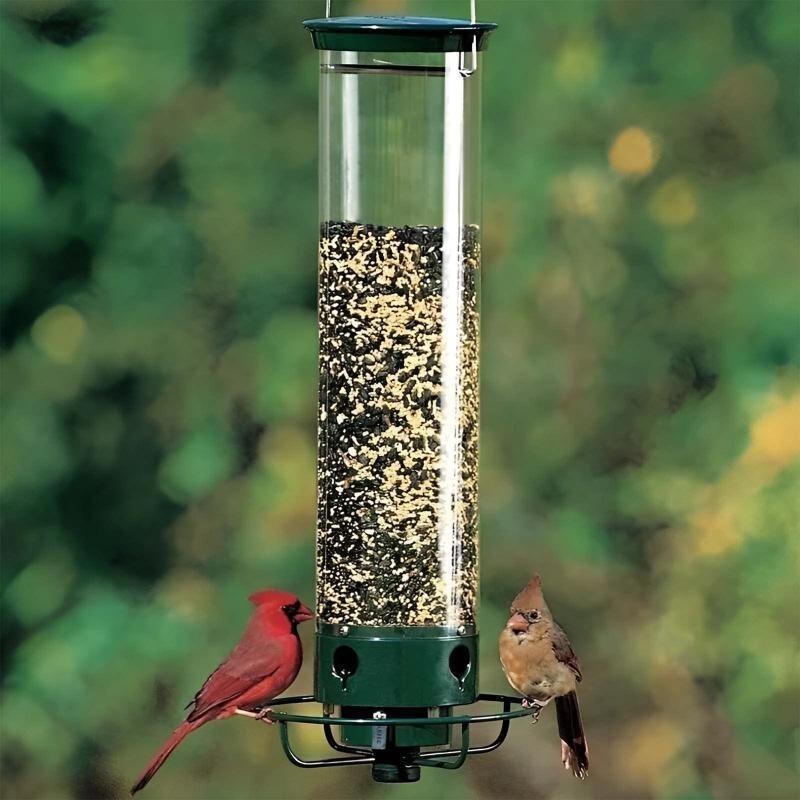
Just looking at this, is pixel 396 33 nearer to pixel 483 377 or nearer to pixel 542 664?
pixel 542 664

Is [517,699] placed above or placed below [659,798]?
above

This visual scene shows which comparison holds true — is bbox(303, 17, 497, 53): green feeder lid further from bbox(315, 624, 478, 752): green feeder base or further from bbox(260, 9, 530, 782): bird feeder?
bbox(315, 624, 478, 752): green feeder base

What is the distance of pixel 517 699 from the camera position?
471 cm

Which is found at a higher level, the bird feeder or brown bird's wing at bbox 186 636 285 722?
the bird feeder

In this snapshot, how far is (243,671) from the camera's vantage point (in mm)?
4684

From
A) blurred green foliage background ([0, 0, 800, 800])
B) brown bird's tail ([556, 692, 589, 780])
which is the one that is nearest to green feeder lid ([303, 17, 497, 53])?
brown bird's tail ([556, 692, 589, 780])

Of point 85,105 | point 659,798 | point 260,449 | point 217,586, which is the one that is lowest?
point 659,798

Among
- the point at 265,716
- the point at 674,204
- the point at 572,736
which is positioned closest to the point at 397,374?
the point at 265,716

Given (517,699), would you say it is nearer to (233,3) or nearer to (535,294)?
(535,294)

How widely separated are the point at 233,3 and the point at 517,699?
3.62 meters

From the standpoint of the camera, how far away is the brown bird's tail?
5125mm

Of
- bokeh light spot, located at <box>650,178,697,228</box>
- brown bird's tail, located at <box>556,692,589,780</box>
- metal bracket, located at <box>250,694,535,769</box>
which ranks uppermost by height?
bokeh light spot, located at <box>650,178,697,228</box>

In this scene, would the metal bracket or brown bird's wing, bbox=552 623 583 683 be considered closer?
the metal bracket

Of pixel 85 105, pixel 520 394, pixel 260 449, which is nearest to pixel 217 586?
pixel 260 449
